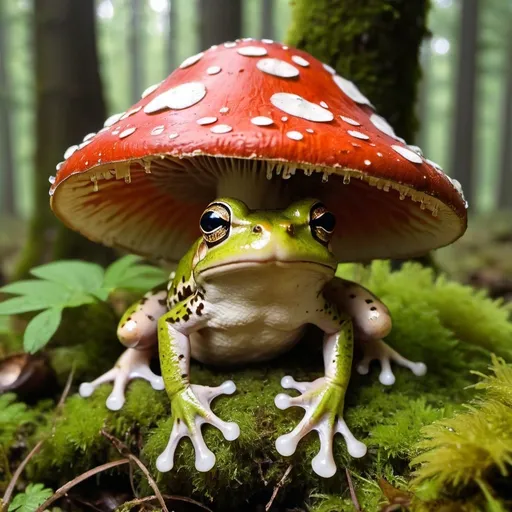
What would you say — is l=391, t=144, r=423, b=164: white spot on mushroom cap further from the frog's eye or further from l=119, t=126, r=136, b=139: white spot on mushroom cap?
l=119, t=126, r=136, b=139: white spot on mushroom cap

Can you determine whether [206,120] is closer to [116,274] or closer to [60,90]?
[116,274]

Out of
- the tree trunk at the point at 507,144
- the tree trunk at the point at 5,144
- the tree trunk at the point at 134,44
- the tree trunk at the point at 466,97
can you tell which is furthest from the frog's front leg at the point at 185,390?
the tree trunk at the point at 134,44

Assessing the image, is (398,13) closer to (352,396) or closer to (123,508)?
(352,396)

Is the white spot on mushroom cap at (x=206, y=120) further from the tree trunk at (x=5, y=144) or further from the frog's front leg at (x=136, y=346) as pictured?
the tree trunk at (x=5, y=144)

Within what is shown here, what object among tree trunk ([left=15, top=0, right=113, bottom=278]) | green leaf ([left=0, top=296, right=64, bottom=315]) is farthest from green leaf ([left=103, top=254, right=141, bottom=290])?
tree trunk ([left=15, top=0, right=113, bottom=278])

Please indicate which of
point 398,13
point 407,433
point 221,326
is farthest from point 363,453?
point 398,13

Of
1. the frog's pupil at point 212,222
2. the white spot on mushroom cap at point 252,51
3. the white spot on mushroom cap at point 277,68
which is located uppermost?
the white spot on mushroom cap at point 252,51
